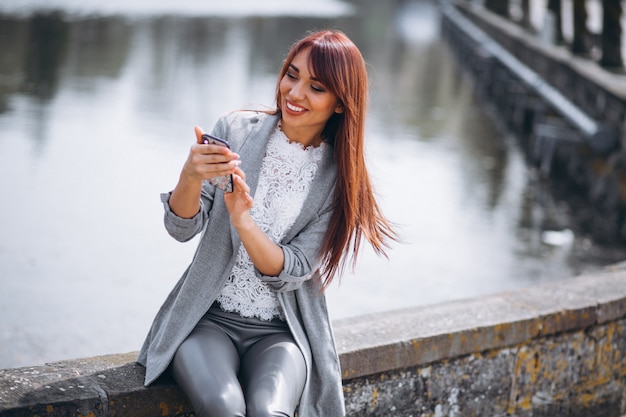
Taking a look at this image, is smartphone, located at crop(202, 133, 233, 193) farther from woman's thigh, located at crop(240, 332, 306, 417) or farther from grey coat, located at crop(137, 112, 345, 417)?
woman's thigh, located at crop(240, 332, 306, 417)

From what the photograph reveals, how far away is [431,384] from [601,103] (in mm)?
7607

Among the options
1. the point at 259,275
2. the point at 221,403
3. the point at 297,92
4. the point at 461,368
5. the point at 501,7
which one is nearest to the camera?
the point at 221,403

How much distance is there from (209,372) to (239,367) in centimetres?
19

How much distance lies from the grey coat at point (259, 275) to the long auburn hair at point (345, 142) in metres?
0.04

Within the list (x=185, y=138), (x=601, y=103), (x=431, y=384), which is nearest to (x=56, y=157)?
(x=185, y=138)

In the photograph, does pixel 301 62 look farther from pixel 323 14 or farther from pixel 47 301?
pixel 323 14

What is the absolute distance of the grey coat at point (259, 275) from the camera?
2.99 m

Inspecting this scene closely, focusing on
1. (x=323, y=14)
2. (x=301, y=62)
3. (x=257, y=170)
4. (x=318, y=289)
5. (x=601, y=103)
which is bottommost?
(x=323, y=14)

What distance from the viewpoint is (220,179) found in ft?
9.37

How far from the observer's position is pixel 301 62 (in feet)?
10.2

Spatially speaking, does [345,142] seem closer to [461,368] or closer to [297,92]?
[297,92]

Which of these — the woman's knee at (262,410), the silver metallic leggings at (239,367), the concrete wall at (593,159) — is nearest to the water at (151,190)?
the concrete wall at (593,159)

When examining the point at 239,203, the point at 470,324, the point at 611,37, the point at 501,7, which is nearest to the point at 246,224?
the point at 239,203

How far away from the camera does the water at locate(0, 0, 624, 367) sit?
618 centimetres
